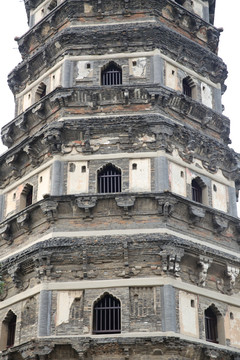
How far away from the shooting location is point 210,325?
1805 centimetres

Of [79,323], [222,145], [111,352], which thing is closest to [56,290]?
[79,323]

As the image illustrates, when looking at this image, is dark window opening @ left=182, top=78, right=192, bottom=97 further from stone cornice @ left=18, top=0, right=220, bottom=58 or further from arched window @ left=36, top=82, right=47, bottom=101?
arched window @ left=36, top=82, right=47, bottom=101

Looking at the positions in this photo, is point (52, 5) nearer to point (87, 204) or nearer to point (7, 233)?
point (7, 233)

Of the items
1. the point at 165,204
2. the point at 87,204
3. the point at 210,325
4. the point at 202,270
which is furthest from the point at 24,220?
the point at 210,325

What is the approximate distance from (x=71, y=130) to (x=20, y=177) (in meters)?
2.54

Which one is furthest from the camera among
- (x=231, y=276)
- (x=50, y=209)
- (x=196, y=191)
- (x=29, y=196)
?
(x=29, y=196)

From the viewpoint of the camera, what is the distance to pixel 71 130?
19.9 meters

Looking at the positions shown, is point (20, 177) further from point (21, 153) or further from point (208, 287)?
point (208, 287)

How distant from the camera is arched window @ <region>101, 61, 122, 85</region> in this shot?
21.4m

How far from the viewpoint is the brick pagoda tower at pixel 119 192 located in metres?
16.9

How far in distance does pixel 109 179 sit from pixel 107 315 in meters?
4.32

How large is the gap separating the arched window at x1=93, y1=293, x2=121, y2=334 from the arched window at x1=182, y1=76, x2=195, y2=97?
8.65 metres

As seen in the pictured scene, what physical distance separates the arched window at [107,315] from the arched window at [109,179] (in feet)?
11.4

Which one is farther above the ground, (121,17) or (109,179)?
(121,17)
